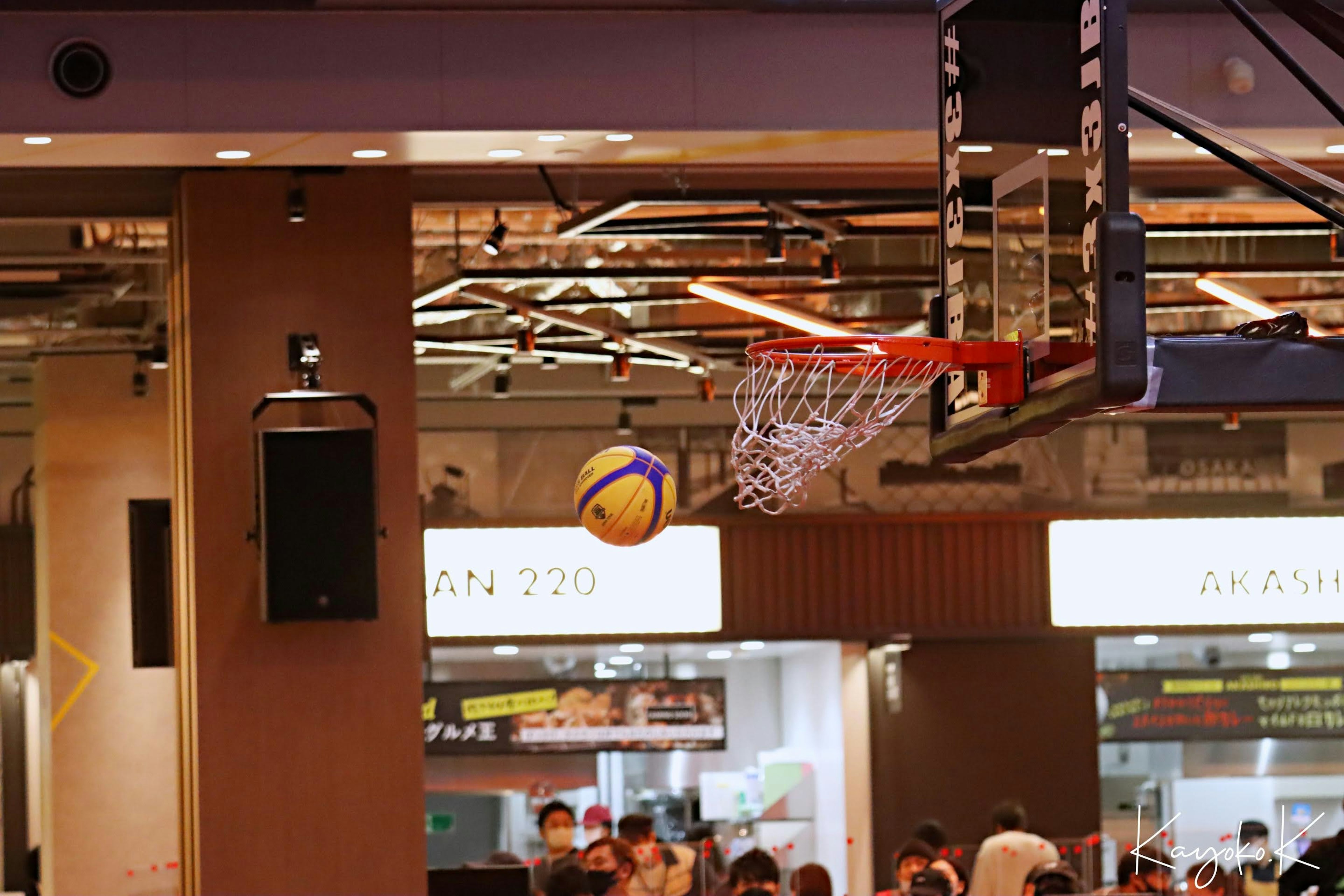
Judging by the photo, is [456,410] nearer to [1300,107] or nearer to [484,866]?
[484,866]

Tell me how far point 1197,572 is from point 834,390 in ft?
22.7

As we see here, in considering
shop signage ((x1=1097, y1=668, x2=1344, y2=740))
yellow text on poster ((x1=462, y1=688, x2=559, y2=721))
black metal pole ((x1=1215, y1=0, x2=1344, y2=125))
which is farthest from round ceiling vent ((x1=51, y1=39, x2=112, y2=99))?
shop signage ((x1=1097, y1=668, x2=1344, y2=740))

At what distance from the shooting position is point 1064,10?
4.37m

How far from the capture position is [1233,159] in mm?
4613

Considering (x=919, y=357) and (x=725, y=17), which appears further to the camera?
(x=725, y=17)

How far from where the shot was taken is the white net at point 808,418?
4.73 m

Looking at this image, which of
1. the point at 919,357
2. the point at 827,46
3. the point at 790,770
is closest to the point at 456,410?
the point at 790,770

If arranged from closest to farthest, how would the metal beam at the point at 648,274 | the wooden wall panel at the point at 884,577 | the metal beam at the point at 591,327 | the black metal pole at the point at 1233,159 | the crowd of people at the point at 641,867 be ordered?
the black metal pole at the point at 1233,159 → the metal beam at the point at 648,274 → the crowd of people at the point at 641,867 → the metal beam at the point at 591,327 → the wooden wall panel at the point at 884,577

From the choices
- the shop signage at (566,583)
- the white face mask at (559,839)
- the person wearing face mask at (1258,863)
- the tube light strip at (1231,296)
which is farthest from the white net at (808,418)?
the shop signage at (566,583)

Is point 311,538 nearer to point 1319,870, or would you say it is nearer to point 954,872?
point 954,872

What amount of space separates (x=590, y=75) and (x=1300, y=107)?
255 cm

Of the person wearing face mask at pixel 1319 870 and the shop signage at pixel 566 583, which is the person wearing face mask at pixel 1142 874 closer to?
the person wearing face mask at pixel 1319 870

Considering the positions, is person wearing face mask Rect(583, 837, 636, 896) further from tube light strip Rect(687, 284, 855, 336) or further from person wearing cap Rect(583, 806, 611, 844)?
tube light strip Rect(687, 284, 855, 336)

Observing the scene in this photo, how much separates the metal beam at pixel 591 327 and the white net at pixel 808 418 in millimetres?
3553
